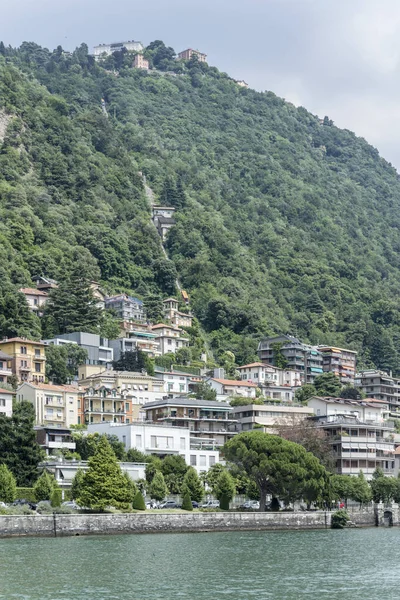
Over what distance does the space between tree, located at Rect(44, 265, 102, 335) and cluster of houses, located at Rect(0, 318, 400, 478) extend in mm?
3442

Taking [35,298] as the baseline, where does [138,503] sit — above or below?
below

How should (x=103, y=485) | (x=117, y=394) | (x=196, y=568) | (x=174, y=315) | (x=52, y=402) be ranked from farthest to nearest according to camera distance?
(x=174, y=315)
(x=117, y=394)
(x=52, y=402)
(x=103, y=485)
(x=196, y=568)

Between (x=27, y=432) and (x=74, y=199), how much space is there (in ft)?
330

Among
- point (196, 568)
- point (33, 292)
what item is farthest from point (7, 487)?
point (33, 292)

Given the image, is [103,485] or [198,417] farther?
[198,417]

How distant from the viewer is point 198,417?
118 meters

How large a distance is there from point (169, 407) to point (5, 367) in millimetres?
18585

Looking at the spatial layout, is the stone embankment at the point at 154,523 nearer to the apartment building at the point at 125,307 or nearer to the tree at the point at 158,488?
the tree at the point at 158,488

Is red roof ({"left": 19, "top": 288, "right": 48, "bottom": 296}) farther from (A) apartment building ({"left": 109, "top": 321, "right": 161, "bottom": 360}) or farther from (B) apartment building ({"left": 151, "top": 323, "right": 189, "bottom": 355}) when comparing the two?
(B) apartment building ({"left": 151, "top": 323, "right": 189, "bottom": 355})

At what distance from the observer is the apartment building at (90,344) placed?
13488cm

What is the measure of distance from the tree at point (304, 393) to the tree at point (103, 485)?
206 ft

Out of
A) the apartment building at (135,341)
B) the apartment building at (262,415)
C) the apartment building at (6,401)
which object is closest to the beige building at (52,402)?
the apartment building at (6,401)

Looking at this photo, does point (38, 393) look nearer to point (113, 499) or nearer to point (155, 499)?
point (155, 499)

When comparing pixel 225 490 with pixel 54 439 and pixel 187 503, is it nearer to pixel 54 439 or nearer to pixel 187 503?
pixel 187 503
